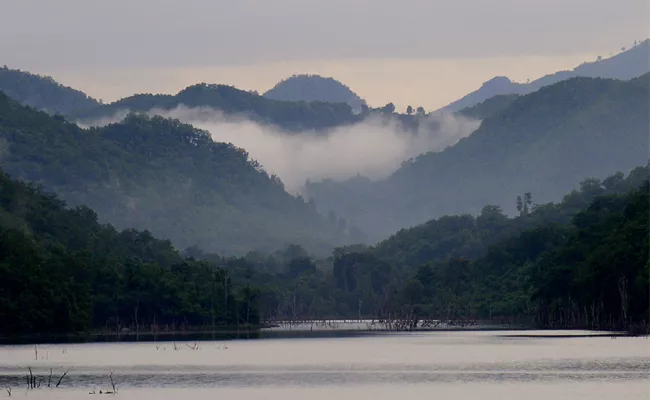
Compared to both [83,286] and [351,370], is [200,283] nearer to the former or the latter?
[83,286]

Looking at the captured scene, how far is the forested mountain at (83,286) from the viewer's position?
126000 mm

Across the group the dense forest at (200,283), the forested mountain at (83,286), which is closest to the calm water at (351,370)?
the forested mountain at (83,286)

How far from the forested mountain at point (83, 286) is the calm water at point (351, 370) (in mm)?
10615

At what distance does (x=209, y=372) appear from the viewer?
3196 inches

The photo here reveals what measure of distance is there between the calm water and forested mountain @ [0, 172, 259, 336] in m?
10.6

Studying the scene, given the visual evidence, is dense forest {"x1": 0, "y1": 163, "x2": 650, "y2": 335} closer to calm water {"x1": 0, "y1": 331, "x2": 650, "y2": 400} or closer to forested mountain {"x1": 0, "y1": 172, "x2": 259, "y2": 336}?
forested mountain {"x1": 0, "y1": 172, "x2": 259, "y2": 336}

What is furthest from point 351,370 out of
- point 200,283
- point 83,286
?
point 200,283

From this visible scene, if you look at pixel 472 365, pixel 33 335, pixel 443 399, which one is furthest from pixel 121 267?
pixel 443 399

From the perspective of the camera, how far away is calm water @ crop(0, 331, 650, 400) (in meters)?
64.7

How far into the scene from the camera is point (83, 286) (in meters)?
141

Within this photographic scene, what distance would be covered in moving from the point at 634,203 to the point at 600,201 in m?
46.9

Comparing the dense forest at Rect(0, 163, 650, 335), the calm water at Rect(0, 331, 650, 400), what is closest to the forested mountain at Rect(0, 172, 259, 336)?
the dense forest at Rect(0, 163, 650, 335)

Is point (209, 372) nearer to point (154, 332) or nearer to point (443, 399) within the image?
point (443, 399)

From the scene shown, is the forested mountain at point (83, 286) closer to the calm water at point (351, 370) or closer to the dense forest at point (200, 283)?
the dense forest at point (200, 283)
